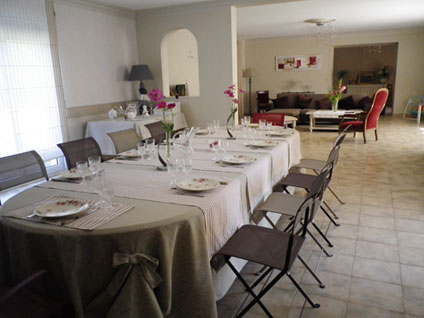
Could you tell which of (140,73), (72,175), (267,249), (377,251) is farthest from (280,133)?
(140,73)

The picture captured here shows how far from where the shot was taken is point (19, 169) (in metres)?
2.58

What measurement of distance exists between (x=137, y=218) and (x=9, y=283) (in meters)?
0.78

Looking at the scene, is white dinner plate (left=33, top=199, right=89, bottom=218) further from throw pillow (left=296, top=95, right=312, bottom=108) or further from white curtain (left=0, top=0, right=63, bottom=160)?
throw pillow (left=296, top=95, right=312, bottom=108)

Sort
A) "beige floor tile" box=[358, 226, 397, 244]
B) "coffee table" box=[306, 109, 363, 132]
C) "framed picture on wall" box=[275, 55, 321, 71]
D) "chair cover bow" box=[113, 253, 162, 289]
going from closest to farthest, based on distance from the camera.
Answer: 1. "chair cover bow" box=[113, 253, 162, 289]
2. "beige floor tile" box=[358, 226, 397, 244]
3. "coffee table" box=[306, 109, 363, 132]
4. "framed picture on wall" box=[275, 55, 321, 71]

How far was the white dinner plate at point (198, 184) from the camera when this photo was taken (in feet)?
6.76

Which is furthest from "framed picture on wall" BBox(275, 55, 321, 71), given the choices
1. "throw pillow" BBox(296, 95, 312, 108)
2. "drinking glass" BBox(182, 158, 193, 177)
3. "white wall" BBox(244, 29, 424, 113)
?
"drinking glass" BBox(182, 158, 193, 177)

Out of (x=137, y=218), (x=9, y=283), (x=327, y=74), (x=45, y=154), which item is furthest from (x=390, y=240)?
(x=327, y=74)

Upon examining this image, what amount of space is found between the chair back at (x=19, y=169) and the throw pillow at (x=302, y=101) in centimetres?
894

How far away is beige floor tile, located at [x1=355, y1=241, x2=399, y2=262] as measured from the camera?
271cm

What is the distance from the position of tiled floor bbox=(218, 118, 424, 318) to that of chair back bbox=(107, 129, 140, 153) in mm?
1756

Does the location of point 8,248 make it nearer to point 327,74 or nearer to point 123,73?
point 123,73

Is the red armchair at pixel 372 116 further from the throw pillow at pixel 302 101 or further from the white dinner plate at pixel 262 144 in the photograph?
the white dinner plate at pixel 262 144

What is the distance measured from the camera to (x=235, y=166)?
102 inches

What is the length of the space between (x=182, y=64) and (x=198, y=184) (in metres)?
6.50
